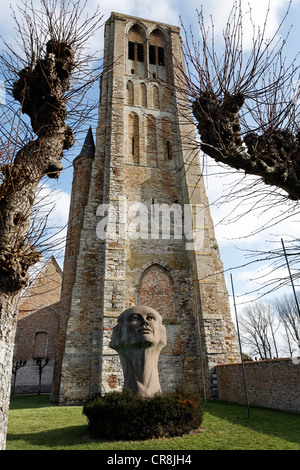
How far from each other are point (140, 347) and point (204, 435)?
2.05 m

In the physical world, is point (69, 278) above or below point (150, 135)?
below

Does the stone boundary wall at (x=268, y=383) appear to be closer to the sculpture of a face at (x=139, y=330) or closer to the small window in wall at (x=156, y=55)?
the sculpture of a face at (x=139, y=330)

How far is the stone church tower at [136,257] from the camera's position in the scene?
1225 centimetres

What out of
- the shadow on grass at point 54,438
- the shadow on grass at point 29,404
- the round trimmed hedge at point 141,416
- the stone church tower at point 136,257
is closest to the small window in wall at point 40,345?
the shadow on grass at point 29,404

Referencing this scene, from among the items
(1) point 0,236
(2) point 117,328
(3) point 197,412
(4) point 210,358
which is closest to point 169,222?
(4) point 210,358

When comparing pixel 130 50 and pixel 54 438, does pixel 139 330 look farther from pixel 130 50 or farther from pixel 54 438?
pixel 130 50

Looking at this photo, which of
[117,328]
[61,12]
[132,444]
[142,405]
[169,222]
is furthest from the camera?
[169,222]

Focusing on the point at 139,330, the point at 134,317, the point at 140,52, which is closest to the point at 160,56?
the point at 140,52

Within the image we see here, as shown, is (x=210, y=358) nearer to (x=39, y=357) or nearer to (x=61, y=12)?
(x=61, y=12)

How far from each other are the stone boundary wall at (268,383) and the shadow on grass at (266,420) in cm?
28

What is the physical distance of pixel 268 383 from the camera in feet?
29.0

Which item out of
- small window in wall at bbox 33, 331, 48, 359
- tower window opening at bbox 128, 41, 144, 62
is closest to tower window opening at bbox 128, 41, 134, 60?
tower window opening at bbox 128, 41, 144, 62

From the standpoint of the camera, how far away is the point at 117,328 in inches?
293
